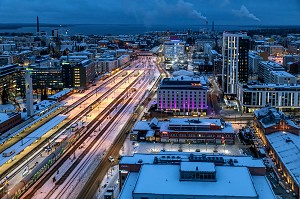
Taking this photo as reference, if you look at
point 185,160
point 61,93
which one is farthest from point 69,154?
point 61,93

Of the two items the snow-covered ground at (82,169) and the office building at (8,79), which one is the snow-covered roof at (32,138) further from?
the office building at (8,79)

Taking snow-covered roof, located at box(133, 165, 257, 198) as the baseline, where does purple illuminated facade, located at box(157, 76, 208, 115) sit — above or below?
above

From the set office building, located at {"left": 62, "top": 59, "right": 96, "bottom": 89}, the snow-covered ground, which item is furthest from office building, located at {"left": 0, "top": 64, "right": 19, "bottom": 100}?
the snow-covered ground

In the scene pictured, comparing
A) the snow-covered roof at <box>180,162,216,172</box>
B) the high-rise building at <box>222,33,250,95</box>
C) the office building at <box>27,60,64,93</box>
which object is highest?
the high-rise building at <box>222,33,250,95</box>

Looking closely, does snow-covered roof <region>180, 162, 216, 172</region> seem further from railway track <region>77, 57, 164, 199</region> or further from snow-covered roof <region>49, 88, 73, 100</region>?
snow-covered roof <region>49, 88, 73, 100</region>

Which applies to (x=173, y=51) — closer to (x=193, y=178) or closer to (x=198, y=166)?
(x=198, y=166)

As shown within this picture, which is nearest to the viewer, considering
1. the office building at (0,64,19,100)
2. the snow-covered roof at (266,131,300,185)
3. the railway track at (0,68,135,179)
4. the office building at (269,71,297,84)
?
the snow-covered roof at (266,131,300,185)
